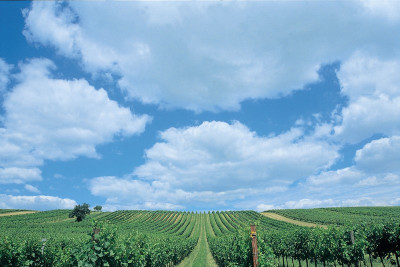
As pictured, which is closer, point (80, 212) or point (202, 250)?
point (202, 250)

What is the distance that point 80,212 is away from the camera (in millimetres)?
93875

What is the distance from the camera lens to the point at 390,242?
2030 centimetres

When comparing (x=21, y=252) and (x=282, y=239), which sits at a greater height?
(x=21, y=252)

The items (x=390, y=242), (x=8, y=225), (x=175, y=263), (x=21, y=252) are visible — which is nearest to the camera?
(x=21, y=252)

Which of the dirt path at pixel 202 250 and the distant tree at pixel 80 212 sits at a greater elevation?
the distant tree at pixel 80 212

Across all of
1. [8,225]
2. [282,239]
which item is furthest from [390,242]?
[8,225]

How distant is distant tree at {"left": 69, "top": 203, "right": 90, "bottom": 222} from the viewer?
93281 mm

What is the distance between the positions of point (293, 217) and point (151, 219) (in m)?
55.3

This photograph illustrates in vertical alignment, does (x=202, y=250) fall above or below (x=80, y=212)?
below

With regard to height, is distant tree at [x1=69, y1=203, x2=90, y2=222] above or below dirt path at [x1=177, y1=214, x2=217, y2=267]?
above

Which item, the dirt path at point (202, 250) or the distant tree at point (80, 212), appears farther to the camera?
the distant tree at point (80, 212)

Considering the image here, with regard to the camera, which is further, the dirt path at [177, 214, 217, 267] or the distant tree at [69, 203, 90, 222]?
the distant tree at [69, 203, 90, 222]

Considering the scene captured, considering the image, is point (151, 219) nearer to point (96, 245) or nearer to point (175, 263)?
point (175, 263)

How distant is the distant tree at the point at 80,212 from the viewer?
9328cm
